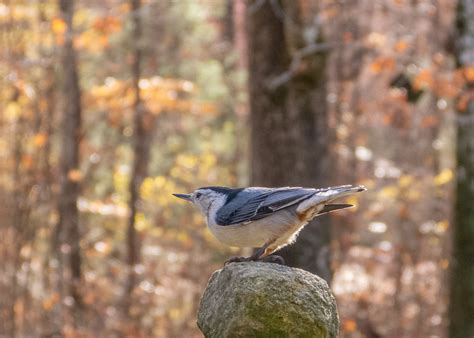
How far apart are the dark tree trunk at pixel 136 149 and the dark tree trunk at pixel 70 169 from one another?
0.84 m

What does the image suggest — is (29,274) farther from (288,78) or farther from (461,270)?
(461,270)

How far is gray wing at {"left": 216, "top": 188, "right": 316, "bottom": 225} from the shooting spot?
3.71m

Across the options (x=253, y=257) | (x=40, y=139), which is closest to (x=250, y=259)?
(x=253, y=257)

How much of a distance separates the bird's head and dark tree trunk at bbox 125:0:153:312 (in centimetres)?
724

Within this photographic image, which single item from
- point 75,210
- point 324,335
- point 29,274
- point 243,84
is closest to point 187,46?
point 243,84

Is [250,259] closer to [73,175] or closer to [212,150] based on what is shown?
[73,175]

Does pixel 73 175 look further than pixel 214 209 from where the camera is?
Yes

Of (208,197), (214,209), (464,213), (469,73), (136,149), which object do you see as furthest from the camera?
(136,149)

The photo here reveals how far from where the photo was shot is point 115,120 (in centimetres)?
1321

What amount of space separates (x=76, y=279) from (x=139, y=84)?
10.5ft

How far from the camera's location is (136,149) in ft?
44.7

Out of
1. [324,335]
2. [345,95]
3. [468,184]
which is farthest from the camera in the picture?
[345,95]

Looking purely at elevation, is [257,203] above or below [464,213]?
above

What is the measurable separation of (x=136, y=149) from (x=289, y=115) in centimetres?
678
